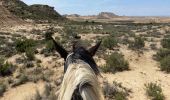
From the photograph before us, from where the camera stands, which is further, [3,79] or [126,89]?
[3,79]

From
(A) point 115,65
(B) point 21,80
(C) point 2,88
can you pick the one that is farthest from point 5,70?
(A) point 115,65

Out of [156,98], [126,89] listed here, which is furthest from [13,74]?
[156,98]

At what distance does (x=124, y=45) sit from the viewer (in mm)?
21828

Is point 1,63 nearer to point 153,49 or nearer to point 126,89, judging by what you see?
point 126,89

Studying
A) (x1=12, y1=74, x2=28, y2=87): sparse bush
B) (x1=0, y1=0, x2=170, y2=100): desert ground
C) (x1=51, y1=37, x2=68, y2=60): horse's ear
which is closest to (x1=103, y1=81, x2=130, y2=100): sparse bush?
(x1=0, y1=0, x2=170, y2=100): desert ground

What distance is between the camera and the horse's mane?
7.16 ft

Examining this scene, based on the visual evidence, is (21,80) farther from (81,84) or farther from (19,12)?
(19,12)

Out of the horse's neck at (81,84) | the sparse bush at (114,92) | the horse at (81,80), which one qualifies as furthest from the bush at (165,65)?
the horse's neck at (81,84)

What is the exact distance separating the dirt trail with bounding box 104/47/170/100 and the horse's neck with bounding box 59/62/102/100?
8990 millimetres

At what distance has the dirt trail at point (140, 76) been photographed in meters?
11.9

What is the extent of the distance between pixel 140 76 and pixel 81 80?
39.4ft

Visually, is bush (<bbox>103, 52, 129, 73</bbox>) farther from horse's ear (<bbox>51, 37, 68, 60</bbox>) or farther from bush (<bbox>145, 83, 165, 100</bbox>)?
horse's ear (<bbox>51, 37, 68, 60</bbox>)

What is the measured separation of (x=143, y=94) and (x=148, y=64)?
514 centimetres

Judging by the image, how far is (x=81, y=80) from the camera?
224 cm
